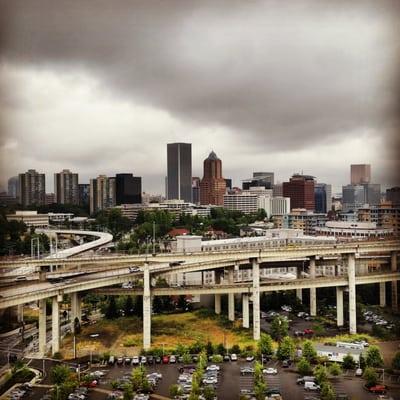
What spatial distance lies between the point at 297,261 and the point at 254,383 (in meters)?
4.48

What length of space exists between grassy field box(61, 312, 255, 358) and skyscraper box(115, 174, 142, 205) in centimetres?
1071

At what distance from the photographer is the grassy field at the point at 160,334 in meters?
5.88

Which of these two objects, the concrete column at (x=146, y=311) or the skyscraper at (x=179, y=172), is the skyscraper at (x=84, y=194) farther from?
the concrete column at (x=146, y=311)

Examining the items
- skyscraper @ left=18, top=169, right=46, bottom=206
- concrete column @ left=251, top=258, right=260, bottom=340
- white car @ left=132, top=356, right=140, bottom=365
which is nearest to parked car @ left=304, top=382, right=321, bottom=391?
concrete column @ left=251, top=258, right=260, bottom=340

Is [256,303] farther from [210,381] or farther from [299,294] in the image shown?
[299,294]

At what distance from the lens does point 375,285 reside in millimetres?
8531

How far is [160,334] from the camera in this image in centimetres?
643

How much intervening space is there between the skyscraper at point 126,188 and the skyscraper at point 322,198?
8.71 meters

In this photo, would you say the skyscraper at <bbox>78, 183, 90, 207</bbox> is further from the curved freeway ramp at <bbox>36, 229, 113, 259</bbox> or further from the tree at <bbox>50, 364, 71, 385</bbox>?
the tree at <bbox>50, 364, 71, 385</bbox>

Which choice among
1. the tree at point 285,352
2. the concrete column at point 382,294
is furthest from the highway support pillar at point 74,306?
the concrete column at point 382,294

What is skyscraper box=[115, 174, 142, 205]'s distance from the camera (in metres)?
17.7

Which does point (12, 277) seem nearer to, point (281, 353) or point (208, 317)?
point (208, 317)

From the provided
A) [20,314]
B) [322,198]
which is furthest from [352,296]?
[322,198]

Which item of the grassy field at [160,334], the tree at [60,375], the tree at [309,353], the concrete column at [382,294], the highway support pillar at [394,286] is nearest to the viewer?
the tree at [60,375]
